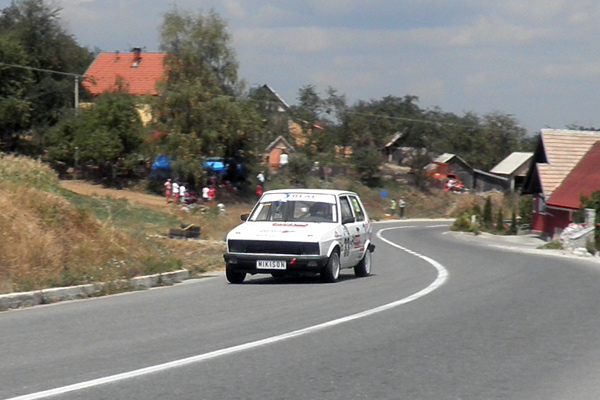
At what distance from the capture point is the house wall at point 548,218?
48.2 meters

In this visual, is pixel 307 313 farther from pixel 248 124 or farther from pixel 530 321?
pixel 248 124

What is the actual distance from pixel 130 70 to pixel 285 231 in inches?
2956

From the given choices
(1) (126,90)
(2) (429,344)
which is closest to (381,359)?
(2) (429,344)

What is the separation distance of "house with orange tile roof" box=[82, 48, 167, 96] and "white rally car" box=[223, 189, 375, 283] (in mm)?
69326

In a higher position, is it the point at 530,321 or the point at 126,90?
the point at 126,90

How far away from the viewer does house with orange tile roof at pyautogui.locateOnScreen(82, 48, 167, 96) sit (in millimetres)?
86312

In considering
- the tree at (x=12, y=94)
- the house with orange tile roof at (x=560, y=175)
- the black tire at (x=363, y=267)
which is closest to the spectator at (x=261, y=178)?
the tree at (x=12, y=94)

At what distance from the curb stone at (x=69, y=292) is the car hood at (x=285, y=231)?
1.49 m

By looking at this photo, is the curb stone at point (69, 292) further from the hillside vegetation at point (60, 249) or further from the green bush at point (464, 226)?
the green bush at point (464, 226)

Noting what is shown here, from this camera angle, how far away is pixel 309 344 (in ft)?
31.1

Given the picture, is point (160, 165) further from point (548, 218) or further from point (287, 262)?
point (287, 262)

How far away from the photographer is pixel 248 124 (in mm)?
68812

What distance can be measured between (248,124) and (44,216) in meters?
52.1

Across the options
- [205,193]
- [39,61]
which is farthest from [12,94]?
[205,193]
